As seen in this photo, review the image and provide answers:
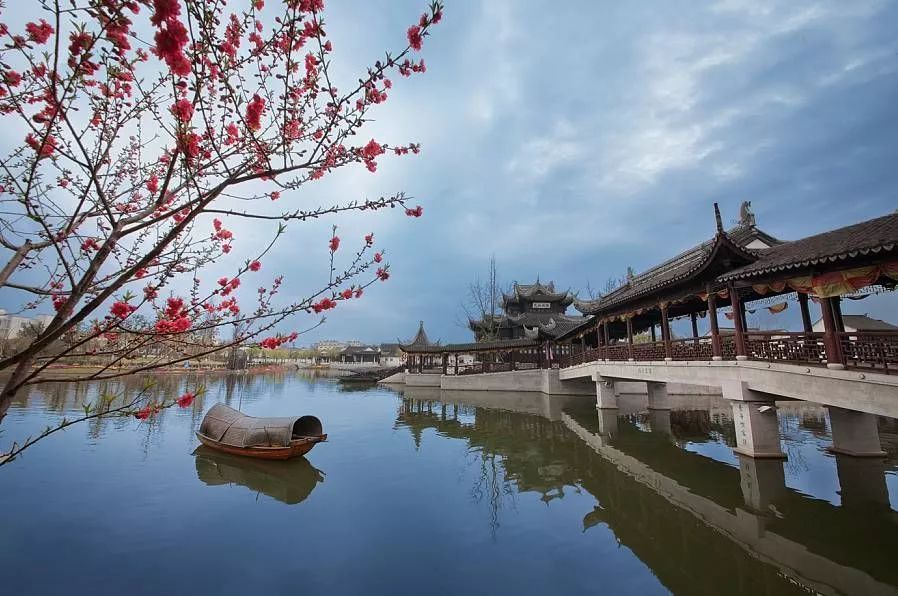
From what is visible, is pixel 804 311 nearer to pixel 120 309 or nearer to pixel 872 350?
pixel 872 350

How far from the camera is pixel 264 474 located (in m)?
8.53

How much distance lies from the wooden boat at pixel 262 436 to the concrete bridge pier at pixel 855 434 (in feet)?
39.9

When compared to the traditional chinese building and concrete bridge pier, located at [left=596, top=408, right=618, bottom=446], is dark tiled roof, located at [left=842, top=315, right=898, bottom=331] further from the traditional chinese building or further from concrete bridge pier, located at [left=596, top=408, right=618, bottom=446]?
concrete bridge pier, located at [left=596, top=408, right=618, bottom=446]

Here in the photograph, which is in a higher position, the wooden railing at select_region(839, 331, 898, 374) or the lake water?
the wooden railing at select_region(839, 331, 898, 374)

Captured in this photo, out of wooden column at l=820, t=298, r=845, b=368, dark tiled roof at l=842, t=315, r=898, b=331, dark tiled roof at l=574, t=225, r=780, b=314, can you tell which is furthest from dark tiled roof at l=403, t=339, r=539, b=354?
dark tiled roof at l=842, t=315, r=898, b=331

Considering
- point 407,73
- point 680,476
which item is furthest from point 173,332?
point 680,476

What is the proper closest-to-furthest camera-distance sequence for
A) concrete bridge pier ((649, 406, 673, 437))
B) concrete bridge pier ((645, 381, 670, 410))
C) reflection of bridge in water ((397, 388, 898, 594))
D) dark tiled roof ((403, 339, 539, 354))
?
reflection of bridge in water ((397, 388, 898, 594)) → concrete bridge pier ((649, 406, 673, 437)) → concrete bridge pier ((645, 381, 670, 410)) → dark tiled roof ((403, 339, 539, 354))

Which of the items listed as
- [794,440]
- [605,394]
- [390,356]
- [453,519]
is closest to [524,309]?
[605,394]

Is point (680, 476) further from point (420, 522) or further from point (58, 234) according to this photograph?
point (58, 234)

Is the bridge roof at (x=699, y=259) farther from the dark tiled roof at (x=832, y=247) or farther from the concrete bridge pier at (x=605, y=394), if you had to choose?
the concrete bridge pier at (x=605, y=394)

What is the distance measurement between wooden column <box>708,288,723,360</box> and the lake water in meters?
2.48

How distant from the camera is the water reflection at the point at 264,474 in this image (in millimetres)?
7557

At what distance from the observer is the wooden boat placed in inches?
359

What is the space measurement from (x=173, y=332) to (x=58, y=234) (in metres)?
0.94
